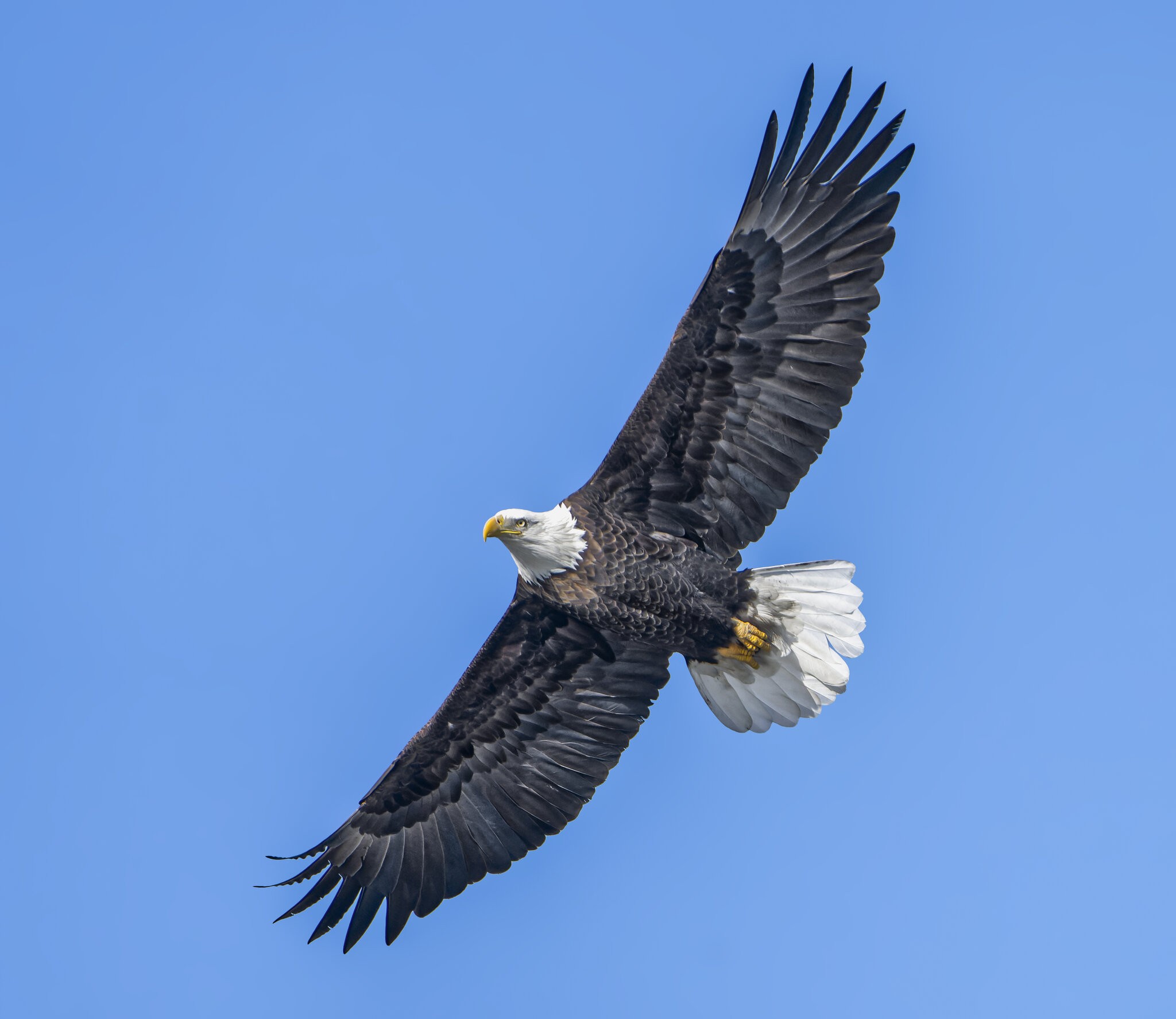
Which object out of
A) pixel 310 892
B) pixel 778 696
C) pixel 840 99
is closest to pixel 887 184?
pixel 840 99

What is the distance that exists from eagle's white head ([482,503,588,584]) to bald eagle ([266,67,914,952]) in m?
0.01

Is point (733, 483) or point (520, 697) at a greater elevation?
point (733, 483)

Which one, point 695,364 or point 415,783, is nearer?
point 695,364

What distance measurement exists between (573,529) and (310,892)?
10.8ft

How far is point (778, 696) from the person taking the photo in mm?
10516

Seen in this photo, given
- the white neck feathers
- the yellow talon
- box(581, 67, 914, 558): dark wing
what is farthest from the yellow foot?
the white neck feathers

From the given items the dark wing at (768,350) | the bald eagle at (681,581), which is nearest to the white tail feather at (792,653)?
the bald eagle at (681,581)

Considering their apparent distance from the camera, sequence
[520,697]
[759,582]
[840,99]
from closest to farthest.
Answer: [840,99], [759,582], [520,697]

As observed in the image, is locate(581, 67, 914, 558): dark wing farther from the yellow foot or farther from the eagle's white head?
the yellow foot

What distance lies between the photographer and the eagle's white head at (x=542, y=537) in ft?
32.1

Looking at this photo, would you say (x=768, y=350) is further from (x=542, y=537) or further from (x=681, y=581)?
(x=542, y=537)

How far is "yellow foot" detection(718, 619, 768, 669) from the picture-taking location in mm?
10102

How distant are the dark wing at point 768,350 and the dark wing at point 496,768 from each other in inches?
50.9

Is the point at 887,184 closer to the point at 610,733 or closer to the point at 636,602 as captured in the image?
the point at 636,602
